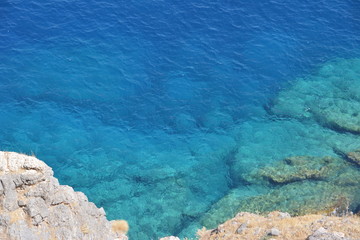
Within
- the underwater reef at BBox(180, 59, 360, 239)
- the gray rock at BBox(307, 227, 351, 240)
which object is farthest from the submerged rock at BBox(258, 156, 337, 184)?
the gray rock at BBox(307, 227, 351, 240)

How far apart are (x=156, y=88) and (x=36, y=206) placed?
28.5 meters

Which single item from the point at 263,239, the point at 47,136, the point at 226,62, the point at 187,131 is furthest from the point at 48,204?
the point at 226,62

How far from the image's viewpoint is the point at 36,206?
92.0 feet

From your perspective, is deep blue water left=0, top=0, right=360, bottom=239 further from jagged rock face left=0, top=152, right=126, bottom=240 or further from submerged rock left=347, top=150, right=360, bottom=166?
jagged rock face left=0, top=152, right=126, bottom=240

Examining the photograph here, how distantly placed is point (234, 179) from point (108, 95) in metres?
19.2

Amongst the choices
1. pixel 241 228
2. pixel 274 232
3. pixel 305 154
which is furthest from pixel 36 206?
pixel 305 154

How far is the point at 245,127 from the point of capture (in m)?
50.6

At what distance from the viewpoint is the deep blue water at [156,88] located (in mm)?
45062

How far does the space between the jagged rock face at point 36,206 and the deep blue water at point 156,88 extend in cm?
1151

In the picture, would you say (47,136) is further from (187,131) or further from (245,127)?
(245,127)

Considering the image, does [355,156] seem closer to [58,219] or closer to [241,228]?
[241,228]

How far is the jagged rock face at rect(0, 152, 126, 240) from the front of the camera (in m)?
27.0

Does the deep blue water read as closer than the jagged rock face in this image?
No

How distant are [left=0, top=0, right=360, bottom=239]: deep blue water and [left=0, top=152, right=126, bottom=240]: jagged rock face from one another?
1151cm
